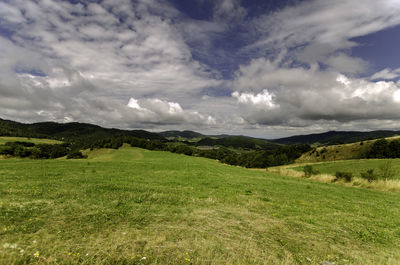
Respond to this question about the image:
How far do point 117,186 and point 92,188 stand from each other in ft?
5.92

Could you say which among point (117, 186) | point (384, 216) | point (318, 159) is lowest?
point (318, 159)

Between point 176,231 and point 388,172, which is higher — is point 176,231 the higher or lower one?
the higher one

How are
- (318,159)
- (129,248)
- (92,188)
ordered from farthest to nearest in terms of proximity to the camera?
(318,159) < (92,188) < (129,248)

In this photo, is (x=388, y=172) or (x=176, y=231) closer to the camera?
(x=176, y=231)

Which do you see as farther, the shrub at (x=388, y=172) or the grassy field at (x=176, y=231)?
the shrub at (x=388, y=172)

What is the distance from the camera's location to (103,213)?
8.55m

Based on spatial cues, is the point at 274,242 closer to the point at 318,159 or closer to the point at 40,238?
the point at 40,238

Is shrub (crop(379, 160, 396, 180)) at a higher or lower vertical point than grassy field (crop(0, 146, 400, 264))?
lower

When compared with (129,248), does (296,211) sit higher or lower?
lower

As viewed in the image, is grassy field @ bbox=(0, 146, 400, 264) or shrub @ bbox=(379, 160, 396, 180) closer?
grassy field @ bbox=(0, 146, 400, 264)

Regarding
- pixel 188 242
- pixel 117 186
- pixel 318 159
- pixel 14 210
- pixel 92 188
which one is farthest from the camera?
pixel 318 159

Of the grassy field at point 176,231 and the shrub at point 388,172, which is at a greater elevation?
the grassy field at point 176,231

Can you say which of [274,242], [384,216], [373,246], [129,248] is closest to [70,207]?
[129,248]

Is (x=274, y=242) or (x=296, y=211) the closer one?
(x=274, y=242)
